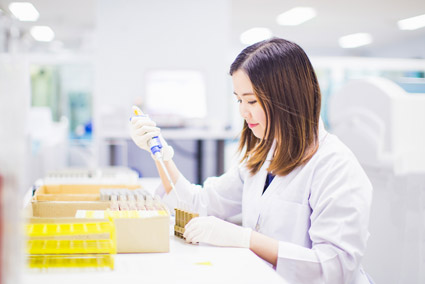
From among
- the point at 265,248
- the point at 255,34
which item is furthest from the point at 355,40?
the point at 265,248

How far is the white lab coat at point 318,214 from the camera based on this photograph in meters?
1.04

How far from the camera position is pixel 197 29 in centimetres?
451

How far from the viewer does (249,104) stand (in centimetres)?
127

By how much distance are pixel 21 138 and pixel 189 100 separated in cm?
368

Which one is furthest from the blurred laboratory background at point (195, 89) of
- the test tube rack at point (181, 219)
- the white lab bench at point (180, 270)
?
the test tube rack at point (181, 219)

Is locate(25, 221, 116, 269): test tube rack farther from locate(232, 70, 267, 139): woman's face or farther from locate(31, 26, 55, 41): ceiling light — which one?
locate(31, 26, 55, 41): ceiling light

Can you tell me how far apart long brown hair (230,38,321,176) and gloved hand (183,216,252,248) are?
26cm

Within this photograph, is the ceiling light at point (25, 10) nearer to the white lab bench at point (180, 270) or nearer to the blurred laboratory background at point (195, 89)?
the blurred laboratory background at point (195, 89)

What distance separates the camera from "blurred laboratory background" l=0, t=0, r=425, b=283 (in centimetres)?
143

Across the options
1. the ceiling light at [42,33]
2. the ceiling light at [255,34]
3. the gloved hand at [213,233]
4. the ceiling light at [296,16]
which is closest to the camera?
the gloved hand at [213,233]

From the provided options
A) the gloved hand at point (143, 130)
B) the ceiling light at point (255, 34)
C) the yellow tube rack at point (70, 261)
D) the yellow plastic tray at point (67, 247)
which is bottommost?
the yellow tube rack at point (70, 261)

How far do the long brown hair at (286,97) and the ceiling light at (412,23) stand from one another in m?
6.49

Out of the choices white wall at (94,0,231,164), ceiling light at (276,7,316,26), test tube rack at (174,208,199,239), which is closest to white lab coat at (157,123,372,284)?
test tube rack at (174,208,199,239)

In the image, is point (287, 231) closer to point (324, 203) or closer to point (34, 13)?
point (324, 203)
